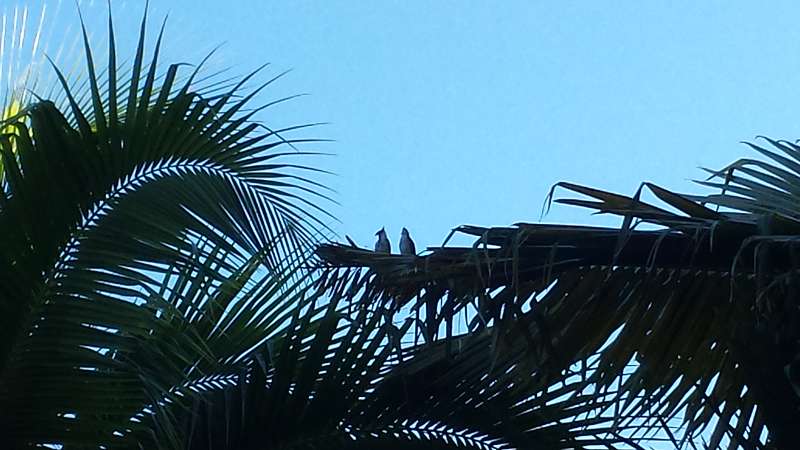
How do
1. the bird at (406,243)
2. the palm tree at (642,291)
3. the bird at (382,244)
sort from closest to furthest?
1. the palm tree at (642,291)
2. the bird at (382,244)
3. the bird at (406,243)

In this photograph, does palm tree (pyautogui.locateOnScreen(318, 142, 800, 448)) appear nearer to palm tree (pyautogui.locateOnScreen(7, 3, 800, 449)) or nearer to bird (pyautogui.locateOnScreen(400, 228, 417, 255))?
palm tree (pyautogui.locateOnScreen(7, 3, 800, 449))

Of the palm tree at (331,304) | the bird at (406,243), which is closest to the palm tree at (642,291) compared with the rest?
the palm tree at (331,304)

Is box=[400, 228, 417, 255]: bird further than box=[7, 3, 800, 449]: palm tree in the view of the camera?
Yes

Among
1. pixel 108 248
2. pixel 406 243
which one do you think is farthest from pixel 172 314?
pixel 406 243

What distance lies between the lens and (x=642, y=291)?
10.8 feet

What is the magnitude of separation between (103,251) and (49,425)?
1.53 ft

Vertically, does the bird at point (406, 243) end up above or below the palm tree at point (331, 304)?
above

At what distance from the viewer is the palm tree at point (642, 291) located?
305 centimetres

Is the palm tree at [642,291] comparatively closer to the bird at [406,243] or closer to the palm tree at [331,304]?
the palm tree at [331,304]

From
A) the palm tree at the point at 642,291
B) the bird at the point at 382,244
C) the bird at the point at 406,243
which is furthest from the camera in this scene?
the bird at the point at 406,243

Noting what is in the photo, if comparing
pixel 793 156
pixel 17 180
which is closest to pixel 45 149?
pixel 17 180

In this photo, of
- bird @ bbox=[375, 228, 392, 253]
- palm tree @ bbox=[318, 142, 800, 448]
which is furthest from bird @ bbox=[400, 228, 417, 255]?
palm tree @ bbox=[318, 142, 800, 448]

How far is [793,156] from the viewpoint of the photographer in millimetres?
3479

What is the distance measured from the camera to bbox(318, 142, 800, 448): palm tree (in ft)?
10.0
